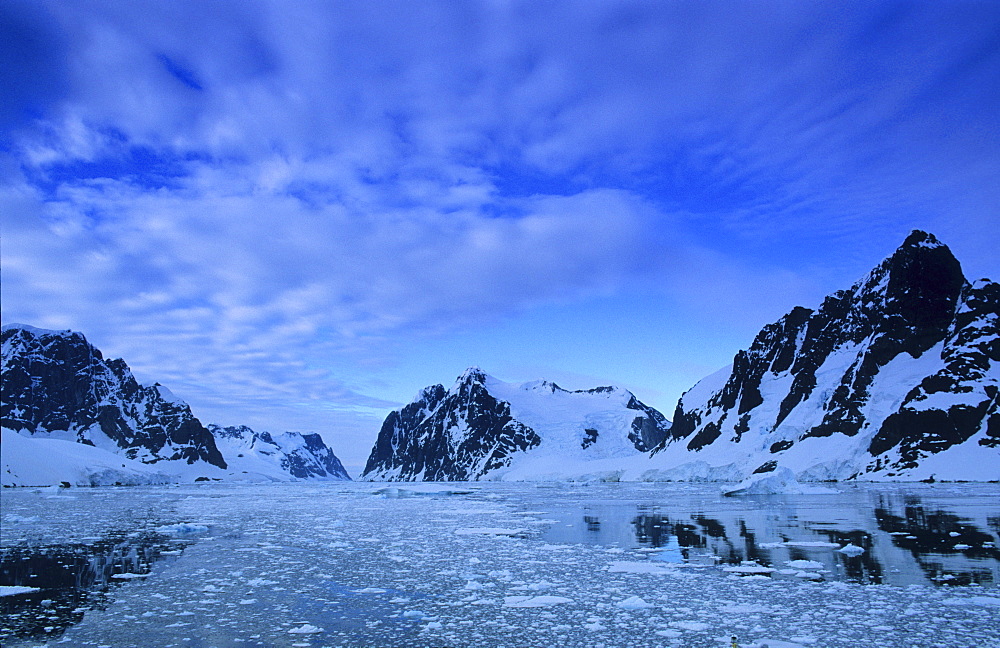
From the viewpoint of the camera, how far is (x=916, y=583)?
1302cm

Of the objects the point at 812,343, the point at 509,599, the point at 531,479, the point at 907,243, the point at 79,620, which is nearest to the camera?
the point at 79,620

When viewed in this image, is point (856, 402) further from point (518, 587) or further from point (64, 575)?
point (64, 575)

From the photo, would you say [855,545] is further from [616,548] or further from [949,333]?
[949,333]

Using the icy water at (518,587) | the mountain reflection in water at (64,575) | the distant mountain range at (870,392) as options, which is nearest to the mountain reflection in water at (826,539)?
the icy water at (518,587)

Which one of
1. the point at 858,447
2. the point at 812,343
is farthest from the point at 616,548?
the point at 812,343

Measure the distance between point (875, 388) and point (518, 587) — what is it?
353 ft

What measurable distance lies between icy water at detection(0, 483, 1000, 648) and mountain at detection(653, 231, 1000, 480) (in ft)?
227

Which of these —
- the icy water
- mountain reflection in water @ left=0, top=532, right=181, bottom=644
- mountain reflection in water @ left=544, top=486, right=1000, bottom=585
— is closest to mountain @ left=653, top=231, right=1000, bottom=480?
mountain reflection in water @ left=544, top=486, right=1000, bottom=585

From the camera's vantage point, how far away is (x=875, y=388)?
4033 inches

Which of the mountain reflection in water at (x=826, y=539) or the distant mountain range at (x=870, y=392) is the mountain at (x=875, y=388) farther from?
the mountain reflection in water at (x=826, y=539)

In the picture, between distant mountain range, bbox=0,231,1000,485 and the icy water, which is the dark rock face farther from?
the icy water

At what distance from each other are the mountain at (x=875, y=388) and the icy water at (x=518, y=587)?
227ft

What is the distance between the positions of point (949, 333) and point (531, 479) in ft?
375

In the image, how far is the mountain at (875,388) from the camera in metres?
82.9
